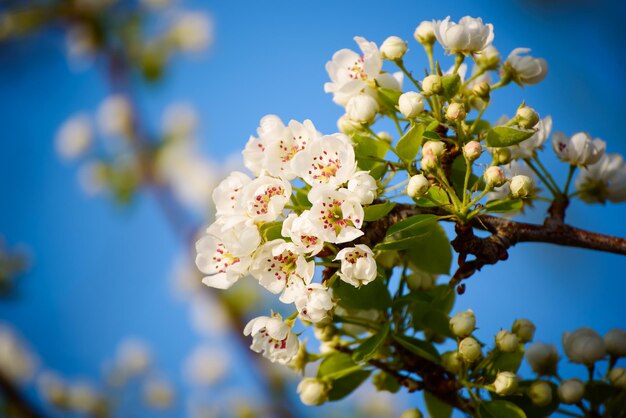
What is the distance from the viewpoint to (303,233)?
0.77 meters

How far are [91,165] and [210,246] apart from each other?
2.61m

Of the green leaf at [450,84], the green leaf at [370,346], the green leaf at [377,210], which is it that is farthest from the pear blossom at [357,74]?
the green leaf at [370,346]

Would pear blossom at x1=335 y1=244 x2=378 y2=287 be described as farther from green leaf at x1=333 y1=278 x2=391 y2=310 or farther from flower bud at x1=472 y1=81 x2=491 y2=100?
flower bud at x1=472 y1=81 x2=491 y2=100

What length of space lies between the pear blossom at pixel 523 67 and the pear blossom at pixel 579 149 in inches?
4.2

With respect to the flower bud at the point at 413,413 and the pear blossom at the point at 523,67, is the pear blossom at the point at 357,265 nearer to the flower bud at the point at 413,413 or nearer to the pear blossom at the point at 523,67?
the flower bud at the point at 413,413

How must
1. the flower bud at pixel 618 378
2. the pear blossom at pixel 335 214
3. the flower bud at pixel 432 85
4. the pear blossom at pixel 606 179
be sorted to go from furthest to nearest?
the pear blossom at pixel 606 179 < the flower bud at pixel 618 378 < the flower bud at pixel 432 85 < the pear blossom at pixel 335 214

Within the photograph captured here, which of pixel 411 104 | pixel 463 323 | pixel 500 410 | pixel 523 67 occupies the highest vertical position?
pixel 523 67

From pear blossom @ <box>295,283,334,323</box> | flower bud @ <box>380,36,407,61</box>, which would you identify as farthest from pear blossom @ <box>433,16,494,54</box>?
pear blossom @ <box>295,283,334,323</box>

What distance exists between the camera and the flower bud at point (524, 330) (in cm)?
93

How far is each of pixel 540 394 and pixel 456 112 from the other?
419mm

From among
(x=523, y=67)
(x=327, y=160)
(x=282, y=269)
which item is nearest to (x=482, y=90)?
(x=523, y=67)

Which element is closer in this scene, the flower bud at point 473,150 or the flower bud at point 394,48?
the flower bud at point 473,150

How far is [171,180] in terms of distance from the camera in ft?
9.90

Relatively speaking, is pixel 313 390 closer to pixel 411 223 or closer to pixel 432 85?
pixel 411 223
